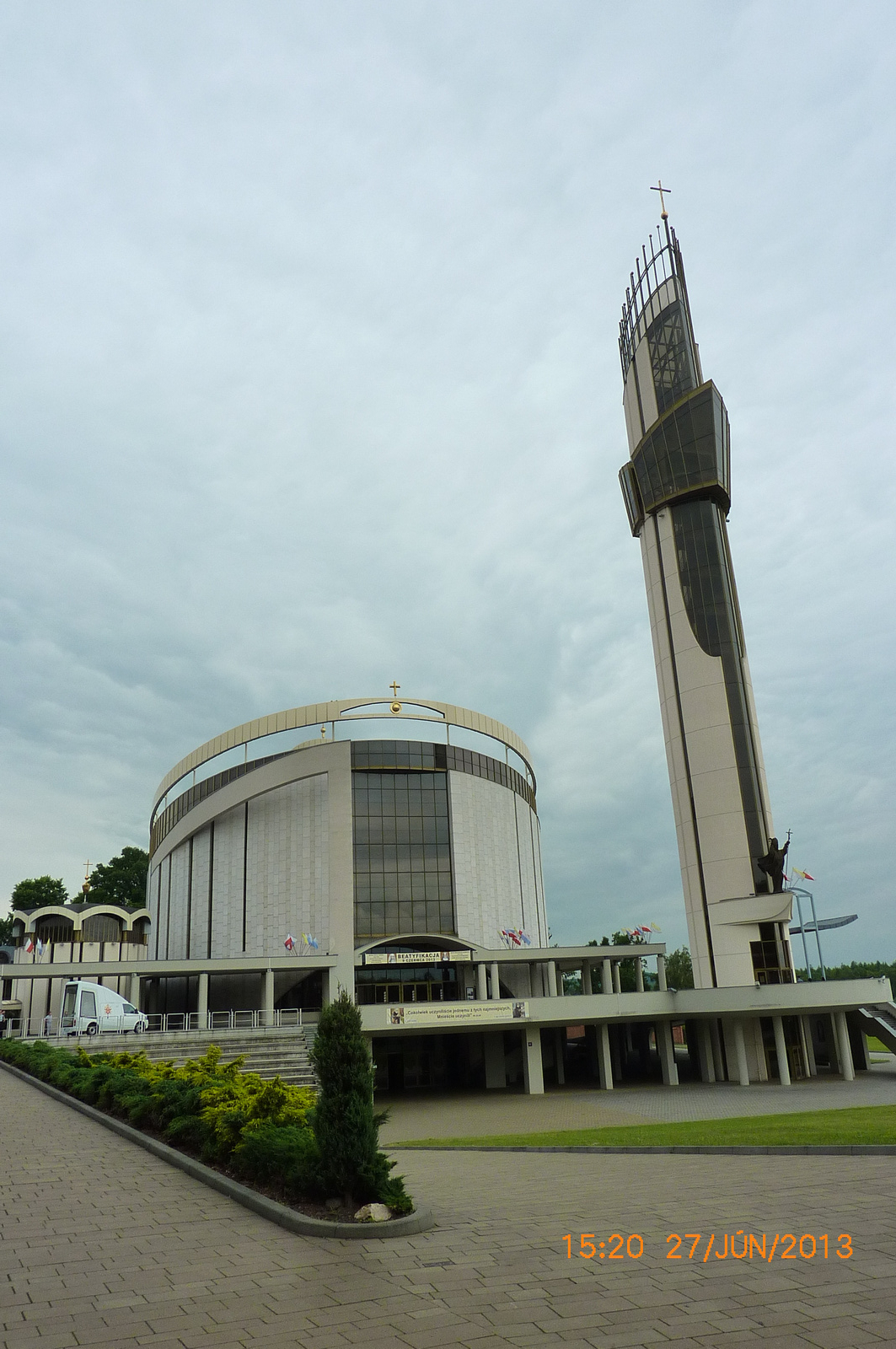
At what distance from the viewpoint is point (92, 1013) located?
3250 centimetres

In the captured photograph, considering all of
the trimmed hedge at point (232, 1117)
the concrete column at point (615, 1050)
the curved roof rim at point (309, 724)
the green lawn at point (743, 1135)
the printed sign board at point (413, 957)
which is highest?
the curved roof rim at point (309, 724)

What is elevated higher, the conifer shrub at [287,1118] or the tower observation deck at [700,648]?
the tower observation deck at [700,648]

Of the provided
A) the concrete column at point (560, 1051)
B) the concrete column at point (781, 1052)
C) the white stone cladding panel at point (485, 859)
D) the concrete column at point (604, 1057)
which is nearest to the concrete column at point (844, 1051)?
the concrete column at point (781, 1052)

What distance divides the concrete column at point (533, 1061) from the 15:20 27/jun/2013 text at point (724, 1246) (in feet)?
103

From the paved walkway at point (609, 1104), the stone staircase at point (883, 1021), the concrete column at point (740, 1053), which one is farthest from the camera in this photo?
the stone staircase at point (883, 1021)

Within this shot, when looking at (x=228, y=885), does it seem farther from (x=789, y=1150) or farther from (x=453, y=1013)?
(x=789, y=1150)

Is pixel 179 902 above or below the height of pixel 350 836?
below

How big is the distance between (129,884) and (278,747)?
205 feet

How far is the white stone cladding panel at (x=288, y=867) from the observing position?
4491cm

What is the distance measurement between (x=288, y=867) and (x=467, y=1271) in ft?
132

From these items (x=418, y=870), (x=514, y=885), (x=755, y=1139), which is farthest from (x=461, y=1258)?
(x=514, y=885)

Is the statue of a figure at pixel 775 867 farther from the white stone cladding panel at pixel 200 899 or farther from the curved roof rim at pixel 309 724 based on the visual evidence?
the white stone cladding panel at pixel 200 899

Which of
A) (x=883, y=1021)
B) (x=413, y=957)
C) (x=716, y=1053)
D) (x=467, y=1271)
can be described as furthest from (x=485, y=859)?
(x=467, y=1271)

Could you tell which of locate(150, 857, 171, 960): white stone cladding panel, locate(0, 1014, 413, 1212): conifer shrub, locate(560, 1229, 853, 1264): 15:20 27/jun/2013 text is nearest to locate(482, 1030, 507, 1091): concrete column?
locate(150, 857, 171, 960): white stone cladding panel
